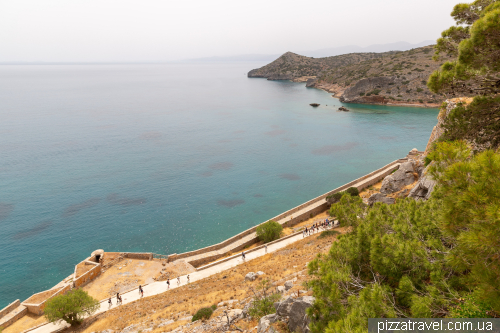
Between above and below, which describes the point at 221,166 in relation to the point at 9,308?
above

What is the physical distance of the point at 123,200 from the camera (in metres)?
40.4

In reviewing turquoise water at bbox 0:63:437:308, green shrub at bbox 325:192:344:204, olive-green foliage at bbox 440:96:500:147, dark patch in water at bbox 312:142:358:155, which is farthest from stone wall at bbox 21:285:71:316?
dark patch in water at bbox 312:142:358:155

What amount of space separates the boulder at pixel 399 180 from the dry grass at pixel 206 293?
35.6 feet

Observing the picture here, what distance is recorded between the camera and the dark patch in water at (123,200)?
130 ft

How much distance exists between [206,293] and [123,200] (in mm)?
25597

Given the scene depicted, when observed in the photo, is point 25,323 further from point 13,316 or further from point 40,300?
point 40,300

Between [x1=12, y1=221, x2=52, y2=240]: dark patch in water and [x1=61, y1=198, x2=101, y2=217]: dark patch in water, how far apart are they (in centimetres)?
210

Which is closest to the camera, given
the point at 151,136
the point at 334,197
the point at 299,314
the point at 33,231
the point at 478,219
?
the point at 478,219

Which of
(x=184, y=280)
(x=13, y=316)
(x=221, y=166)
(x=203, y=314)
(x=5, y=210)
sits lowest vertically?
(x=13, y=316)

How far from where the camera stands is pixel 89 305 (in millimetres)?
20219

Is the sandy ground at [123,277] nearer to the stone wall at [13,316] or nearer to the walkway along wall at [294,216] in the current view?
the walkway along wall at [294,216]

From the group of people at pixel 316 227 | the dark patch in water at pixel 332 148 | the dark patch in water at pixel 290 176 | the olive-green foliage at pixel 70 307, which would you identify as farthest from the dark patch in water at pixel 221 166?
the olive-green foliage at pixel 70 307

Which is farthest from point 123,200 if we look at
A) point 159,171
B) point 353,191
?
point 353,191

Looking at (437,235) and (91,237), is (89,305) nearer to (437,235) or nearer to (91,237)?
(91,237)
